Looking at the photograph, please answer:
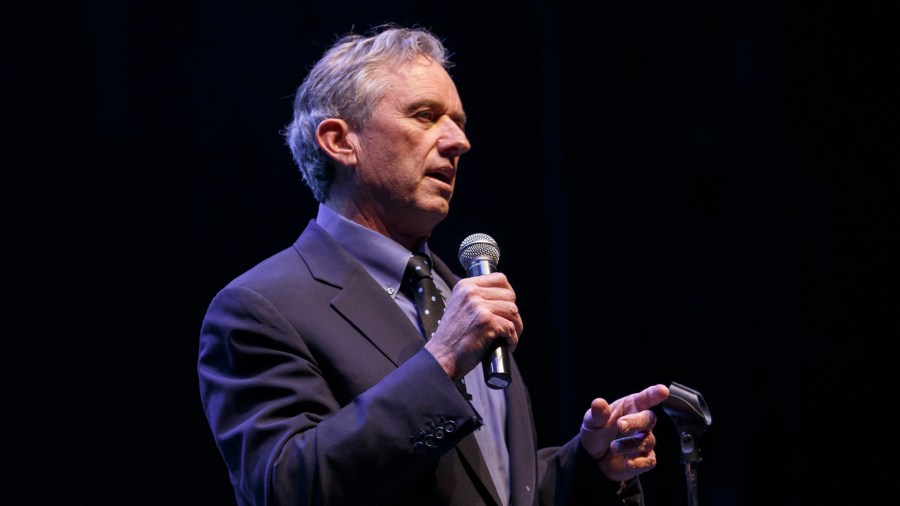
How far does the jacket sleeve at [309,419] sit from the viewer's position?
1.46m

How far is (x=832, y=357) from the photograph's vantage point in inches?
114

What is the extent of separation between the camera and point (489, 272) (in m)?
1.69

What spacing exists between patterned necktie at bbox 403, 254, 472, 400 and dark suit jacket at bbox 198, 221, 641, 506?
0.32 ft

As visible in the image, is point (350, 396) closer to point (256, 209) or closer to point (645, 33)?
point (256, 209)

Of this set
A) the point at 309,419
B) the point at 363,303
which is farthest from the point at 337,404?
the point at 363,303

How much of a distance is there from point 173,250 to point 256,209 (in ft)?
0.98

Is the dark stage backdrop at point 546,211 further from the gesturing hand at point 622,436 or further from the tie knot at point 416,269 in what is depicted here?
the gesturing hand at point 622,436

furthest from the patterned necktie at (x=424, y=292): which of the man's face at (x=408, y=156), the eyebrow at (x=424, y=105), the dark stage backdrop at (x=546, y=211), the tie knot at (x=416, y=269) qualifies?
the dark stage backdrop at (x=546, y=211)

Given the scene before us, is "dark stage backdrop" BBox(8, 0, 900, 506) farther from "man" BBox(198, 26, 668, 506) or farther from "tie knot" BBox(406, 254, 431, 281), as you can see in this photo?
"tie knot" BBox(406, 254, 431, 281)

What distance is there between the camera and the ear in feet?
6.96

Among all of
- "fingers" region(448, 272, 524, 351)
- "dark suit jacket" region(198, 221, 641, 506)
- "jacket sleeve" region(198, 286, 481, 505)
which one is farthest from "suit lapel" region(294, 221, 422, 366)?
"fingers" region(448, 272, 524, 351)

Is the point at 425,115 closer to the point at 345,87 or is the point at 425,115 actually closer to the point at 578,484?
the point at 345,87

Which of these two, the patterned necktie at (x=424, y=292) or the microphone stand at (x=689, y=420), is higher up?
the patterned necktie at (x=424, y=292)

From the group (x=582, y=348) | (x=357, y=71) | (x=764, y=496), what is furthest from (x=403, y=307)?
(x=764, y=496)
